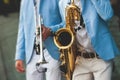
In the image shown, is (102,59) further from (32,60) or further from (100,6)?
(32,60)

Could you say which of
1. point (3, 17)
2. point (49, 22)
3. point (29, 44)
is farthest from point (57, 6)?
point (3, 17)

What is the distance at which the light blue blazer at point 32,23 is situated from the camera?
4840 mm

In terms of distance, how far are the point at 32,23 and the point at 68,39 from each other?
0.65 metres

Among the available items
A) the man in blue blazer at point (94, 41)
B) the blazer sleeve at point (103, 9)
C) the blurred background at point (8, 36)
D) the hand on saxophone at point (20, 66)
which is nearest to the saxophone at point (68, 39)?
the man in blue blazer at point (94, 41)

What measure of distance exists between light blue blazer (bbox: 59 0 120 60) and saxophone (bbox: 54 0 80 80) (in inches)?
4.0

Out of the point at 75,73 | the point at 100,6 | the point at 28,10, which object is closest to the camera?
the point at 100,6

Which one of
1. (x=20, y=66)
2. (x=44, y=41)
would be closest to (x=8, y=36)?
(x=20, y=66)

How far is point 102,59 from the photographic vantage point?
449 centimetres

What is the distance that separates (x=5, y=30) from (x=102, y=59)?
2.60 meters

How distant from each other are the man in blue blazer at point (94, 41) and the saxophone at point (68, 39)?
68 millimetres

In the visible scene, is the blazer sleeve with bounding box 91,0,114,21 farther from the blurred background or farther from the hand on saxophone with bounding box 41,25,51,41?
the blurred background

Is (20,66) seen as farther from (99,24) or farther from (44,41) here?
(99,24)

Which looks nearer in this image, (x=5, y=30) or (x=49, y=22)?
(x=49, y=22)

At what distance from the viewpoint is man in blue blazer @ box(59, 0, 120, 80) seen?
14.4ft
